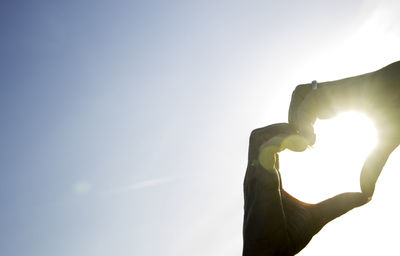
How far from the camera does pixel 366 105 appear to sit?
231cm

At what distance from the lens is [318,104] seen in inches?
101

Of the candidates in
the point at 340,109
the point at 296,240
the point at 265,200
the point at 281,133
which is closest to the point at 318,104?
the point at 340,109

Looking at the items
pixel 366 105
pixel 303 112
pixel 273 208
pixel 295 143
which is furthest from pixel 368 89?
pixel 273 208

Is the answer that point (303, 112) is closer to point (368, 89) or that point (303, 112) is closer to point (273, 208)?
point (368, 89)

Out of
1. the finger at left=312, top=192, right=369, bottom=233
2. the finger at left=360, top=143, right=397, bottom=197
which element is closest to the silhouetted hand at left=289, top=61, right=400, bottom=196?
the finger at left=360, top=143, right=397, bottom=197

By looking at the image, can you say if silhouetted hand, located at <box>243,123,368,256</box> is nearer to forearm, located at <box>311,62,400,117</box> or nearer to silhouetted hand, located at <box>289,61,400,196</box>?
silhouetted hand, located at <box>289,61,400,196</box>

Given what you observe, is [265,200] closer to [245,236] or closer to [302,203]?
[245,236]

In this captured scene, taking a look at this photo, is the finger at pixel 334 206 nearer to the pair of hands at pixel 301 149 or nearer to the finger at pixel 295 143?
the pair of hands at pixel 301 149

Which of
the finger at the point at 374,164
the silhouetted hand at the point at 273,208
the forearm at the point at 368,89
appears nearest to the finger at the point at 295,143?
the silhouetted hand at the point at 273,208

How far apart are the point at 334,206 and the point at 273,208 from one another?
3.01 feet

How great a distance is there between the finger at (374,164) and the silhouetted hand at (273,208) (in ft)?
0.62

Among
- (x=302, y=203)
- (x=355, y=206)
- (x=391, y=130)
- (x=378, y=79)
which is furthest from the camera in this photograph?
(x=355, y=206)

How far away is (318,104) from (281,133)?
431 mm

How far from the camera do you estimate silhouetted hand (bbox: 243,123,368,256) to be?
2244mm
